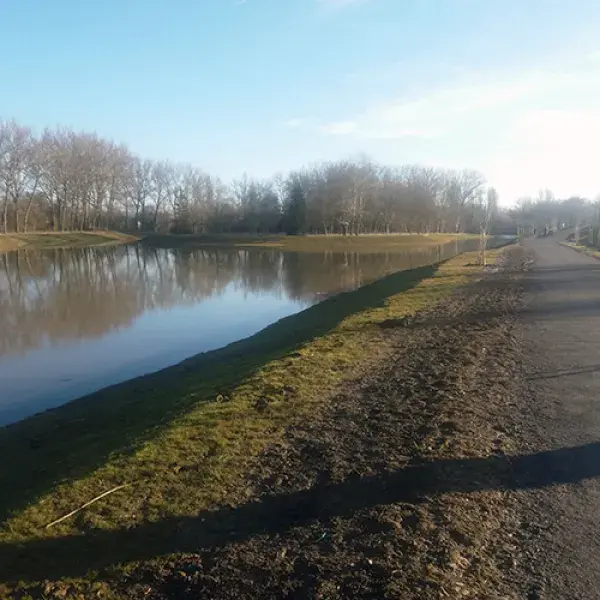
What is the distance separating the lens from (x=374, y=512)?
4.74m

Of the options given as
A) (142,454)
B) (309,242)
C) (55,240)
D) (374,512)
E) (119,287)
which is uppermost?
(374,512)

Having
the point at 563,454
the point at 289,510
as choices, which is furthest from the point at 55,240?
the point at 563,454

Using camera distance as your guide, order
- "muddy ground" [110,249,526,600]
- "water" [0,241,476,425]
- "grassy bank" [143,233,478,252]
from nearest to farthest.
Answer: "muddy ground" [110,249,526,600], "water" [0,241,476,425], "grassy bank" [143,233,478,252]

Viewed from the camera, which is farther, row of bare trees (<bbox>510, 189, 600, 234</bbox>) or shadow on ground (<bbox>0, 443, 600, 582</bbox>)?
row of bare trees (<bbox>510, 189, 600, 234</bbox>)

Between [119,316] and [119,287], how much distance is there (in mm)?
10478

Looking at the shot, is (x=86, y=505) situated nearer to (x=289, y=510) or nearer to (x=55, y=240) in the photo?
(x=289, y=510)

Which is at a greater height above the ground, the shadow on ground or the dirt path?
the dirt path

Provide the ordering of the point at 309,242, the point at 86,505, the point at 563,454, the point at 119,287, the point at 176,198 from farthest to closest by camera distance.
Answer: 1. the point at 176,198
2. the point at 309,242
3. the point at 119,287
4. the point at 563,454
5. the point at 86,505

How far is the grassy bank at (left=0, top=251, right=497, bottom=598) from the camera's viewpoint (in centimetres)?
429

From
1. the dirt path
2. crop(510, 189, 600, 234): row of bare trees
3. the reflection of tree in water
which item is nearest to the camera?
the dirt path

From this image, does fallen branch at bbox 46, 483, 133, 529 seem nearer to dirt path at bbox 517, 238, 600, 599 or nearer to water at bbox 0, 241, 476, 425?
dirt path at bbox 517, 238, 600, 599

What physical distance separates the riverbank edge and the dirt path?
67.5 meters

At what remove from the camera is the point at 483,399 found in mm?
7840

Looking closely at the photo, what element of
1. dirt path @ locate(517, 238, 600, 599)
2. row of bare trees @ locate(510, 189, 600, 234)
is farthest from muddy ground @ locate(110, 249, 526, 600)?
row of bare trees @ locate(510, 189, 600, 234)
